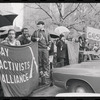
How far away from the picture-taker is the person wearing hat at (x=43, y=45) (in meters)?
5.32

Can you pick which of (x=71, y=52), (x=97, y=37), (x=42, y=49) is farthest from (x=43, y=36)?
(x=97, y=37)

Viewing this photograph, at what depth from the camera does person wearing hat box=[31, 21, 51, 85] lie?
532cm

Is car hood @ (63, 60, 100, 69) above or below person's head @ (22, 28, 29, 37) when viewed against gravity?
below

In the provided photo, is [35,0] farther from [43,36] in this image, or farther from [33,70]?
[33,70]

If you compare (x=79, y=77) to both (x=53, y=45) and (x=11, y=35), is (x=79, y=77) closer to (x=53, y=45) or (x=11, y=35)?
(x=53, y=45)

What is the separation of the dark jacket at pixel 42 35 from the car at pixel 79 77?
666 mm

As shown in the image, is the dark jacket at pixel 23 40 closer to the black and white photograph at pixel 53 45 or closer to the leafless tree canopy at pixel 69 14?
the black and white photograph at pixel 53 45

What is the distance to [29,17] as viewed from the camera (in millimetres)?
5398

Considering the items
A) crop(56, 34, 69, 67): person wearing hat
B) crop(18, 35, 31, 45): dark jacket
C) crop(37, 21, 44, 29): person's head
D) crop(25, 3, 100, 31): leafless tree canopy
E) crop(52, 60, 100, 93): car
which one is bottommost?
crop(52, 60, 100, 93): car

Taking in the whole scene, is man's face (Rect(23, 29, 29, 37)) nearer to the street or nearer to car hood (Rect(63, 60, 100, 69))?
car hood (Rect(63, 60, 100, 69))

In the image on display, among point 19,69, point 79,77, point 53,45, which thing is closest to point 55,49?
point 53,45

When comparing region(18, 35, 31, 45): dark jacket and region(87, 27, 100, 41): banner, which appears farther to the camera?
region(87, 27, 100, 41): banner

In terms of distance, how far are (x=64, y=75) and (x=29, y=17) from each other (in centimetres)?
160

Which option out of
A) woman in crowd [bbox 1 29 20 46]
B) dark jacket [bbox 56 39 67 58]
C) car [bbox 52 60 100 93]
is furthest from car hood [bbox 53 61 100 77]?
woman in crowd [bbox 1 29 20 46]
